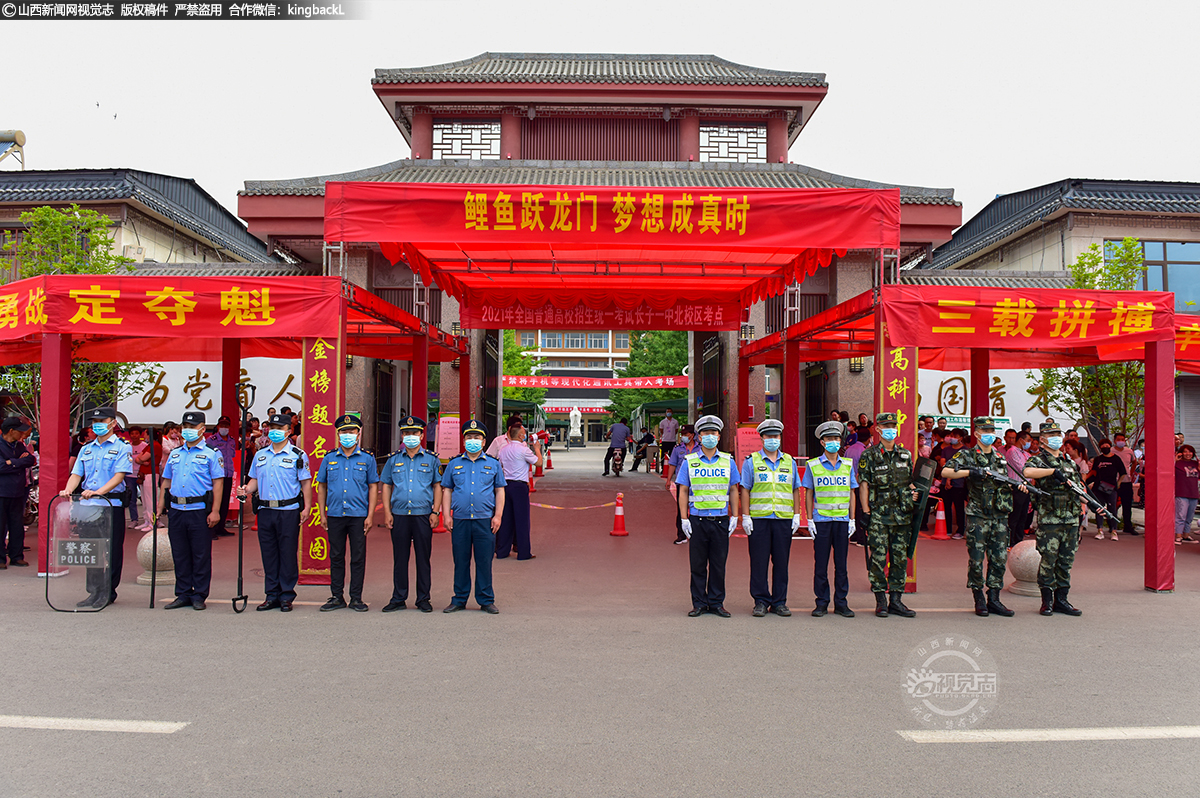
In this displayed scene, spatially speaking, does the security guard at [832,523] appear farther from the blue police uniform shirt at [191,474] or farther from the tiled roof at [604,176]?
the tiled roof at [604,176]

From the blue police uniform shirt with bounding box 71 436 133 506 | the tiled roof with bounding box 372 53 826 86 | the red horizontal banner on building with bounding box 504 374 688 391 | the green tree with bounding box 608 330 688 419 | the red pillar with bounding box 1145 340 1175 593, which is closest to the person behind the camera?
the blue police uniform shirt with bounding box 71 436 133 506

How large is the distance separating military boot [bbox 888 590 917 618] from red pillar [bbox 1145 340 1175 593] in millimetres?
3500

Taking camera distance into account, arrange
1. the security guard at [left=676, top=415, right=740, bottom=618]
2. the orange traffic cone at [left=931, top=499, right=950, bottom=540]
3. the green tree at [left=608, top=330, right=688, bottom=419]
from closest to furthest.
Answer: the security guard at [left=676, top=415, right=740, bottom=618] → the orange traffic cone at [left=931, top=499, right=950, bottom=540] → the green tree at [left=608, top=330, right=688, bottom=419]

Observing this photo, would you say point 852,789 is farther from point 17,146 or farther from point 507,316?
point 17,146

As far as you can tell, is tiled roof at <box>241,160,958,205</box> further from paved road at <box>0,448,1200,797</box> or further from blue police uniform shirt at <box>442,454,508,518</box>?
paved road at <box>0,448,1200,797</box>

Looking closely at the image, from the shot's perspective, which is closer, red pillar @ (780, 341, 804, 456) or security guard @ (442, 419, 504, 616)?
security guard @ (442, 419, 504, 616)

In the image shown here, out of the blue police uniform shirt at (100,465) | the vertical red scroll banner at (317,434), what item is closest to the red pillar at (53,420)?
the blue police uniform shirt at (100,465)

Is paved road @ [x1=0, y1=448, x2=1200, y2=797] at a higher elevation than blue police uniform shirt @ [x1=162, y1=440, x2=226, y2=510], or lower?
lower

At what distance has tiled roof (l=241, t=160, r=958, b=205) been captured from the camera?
60.2 feet

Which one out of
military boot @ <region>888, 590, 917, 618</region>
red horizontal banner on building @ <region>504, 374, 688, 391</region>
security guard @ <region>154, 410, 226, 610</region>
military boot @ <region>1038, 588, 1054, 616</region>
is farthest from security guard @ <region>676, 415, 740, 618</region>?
red horizontal banner on building @ <region>504, 374, 688, 391</region>

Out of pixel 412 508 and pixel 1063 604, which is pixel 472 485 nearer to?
pixel 412 508

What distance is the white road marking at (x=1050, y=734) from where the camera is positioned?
14.8 feet

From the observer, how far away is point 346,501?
7.89m

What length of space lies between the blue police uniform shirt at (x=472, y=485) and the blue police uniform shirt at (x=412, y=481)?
7.2 inches
